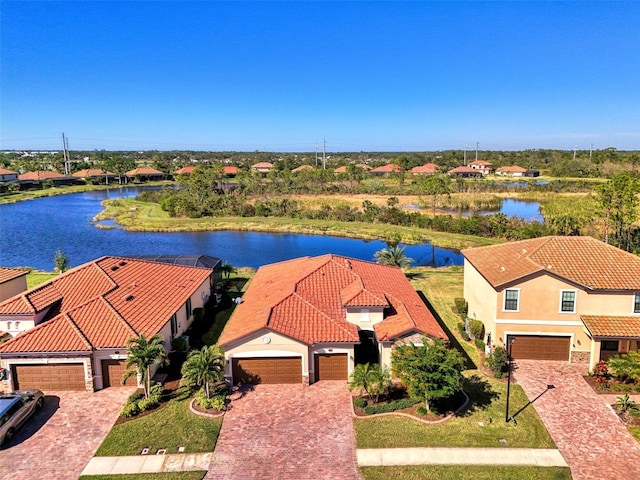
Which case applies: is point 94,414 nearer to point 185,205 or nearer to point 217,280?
point 217,280

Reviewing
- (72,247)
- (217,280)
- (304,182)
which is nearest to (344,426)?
(217,280)

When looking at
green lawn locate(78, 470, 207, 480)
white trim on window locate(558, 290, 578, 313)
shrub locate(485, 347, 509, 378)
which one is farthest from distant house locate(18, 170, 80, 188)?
white trim on window locate(558, 290, 578, 313)

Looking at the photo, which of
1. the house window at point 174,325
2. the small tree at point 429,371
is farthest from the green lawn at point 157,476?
the house window at point 174,325

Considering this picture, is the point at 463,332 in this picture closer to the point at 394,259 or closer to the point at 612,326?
the point at 612,326

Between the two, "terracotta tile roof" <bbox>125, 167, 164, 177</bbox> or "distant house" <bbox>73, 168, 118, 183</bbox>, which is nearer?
"distant house" <bbox>73, 168, 118, 183</bbox>

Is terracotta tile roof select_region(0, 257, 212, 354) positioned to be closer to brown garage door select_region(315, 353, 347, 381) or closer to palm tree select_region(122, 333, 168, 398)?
palm tree select_region(122, 333, 168, 398)

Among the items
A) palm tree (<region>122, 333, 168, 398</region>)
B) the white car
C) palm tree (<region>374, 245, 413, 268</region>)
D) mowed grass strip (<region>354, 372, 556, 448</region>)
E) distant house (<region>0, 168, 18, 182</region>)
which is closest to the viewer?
mowed grass strip (<region>354, 372, 556, 448</region>)

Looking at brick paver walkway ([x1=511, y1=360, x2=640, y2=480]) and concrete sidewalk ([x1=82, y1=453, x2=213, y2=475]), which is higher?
concrete sidewalk ([x1=82, y1=453, x2=213, y2=475])

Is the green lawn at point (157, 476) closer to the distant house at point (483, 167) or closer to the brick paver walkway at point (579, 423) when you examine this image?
the brick paver walkway at point (579, 423)
